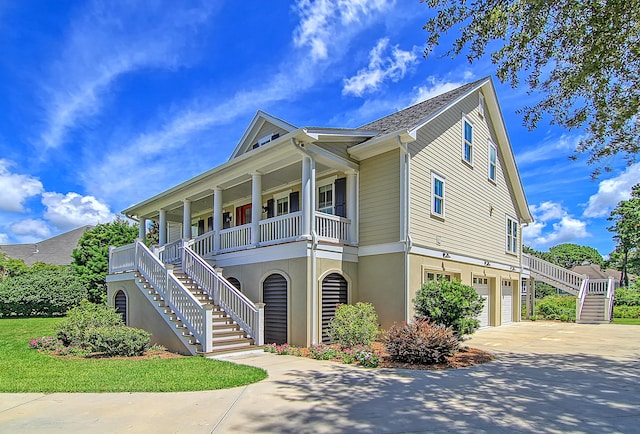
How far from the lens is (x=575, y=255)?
80.4 metres

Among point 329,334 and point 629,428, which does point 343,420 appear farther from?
point 329,334

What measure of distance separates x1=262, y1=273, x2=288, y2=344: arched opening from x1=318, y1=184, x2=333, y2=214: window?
9.96ft

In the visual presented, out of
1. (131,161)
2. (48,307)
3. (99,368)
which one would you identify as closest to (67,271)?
(48,307)

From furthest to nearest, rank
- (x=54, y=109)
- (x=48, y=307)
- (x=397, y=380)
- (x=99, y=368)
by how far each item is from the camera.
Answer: (x=48, y=307) → (x=54, y=109) → (x=99, y=368) → (x=397, y=380)

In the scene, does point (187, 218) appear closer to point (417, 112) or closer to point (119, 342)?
point (119, 342)

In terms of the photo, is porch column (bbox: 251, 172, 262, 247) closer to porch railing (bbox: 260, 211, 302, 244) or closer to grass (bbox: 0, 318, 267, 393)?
porch railing (bbox: 260, 211, 302, 244)

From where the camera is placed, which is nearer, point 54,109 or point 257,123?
point 54,109

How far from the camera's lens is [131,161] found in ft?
66.9

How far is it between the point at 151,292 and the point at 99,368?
4740 mm

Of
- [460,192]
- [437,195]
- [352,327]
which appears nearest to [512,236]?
[460,192]

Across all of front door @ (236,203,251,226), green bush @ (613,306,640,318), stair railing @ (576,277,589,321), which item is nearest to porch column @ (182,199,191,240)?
front door @ (236,203,251,226)

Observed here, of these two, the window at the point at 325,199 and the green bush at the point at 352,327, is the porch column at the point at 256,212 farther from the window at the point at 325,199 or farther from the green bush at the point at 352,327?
the green bush at the point at 352,327

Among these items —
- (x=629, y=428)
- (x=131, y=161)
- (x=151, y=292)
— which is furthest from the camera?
(x=131, y=161)

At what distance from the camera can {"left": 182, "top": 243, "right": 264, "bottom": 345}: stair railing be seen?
37.6ft
